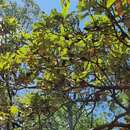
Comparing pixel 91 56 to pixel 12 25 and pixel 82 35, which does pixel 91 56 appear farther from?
pixel 12 25

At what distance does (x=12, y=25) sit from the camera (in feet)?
32.0

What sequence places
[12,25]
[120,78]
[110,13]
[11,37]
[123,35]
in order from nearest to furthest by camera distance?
[110,13] < [123,35] < [120,78] < [12,25] < [11,37]

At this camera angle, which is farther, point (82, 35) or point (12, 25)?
point (12, 25)

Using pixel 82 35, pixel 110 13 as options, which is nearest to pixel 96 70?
pixel 82 35

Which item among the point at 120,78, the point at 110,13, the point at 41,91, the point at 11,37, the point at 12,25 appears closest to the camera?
the point at 110,13

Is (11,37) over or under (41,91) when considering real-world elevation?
over

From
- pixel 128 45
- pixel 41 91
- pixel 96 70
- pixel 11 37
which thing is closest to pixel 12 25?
pixel 11 37

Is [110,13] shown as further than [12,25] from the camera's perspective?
No

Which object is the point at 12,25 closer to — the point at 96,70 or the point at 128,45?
the point at 96,70

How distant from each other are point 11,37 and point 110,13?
4.87 m

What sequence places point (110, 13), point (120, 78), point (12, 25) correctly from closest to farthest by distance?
point (110, 13), point (120, 78), point (12, 25)

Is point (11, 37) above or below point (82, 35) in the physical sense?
above

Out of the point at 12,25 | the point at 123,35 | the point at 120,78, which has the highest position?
the point at 12,25

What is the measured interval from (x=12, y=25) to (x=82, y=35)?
3311mm
